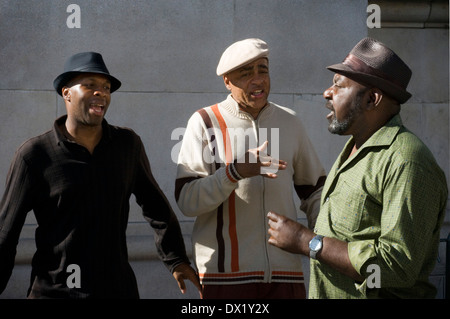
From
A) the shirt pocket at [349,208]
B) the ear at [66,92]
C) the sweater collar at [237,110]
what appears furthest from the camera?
the sweater collar at [237,110]

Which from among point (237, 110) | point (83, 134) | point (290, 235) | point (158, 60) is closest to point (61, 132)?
point (83, 134)

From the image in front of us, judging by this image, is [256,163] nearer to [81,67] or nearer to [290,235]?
[290,235]

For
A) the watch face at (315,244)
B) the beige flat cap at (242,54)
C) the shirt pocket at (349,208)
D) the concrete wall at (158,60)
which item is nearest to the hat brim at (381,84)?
the shirt pocket at (349,208)

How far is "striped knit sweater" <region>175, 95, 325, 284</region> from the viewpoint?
392cm

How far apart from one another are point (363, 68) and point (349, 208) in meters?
0.64

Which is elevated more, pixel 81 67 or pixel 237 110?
pixel 81 67

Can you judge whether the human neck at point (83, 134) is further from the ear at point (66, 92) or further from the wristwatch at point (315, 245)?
the wristwatch at point (315, 245)

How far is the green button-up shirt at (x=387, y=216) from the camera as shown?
2.81 metres

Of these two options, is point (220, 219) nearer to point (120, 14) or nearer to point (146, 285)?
point (146, 285)

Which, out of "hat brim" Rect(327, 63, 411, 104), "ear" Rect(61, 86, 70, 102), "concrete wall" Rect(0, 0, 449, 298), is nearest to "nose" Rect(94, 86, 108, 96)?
"ear" Rect(61, 86, 70, 102)

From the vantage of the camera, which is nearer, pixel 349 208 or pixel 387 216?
pixel 387 216

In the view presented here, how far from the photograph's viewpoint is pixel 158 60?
5832 millimetres

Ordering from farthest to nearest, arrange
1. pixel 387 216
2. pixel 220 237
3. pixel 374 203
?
pixel 220 237, pixel 374 203, pixel 387 216
